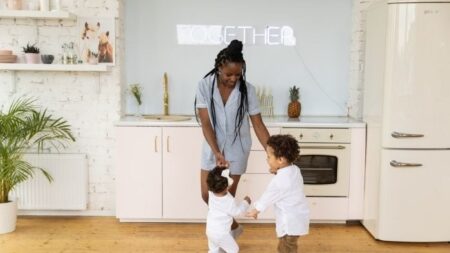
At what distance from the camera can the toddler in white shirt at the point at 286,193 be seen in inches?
102

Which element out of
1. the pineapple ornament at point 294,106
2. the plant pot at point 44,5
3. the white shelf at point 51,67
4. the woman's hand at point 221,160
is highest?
the plant pot at point 44,5

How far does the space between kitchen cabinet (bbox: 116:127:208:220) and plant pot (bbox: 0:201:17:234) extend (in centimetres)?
82

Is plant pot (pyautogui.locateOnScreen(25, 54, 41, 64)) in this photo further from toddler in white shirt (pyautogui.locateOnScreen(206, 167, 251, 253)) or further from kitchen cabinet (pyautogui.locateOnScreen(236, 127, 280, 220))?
toddler in white shirt (pyautogui.locateOnScreen(206, 167, 251, 253))

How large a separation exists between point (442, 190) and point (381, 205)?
1.51ft

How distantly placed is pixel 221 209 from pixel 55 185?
6.36 ft

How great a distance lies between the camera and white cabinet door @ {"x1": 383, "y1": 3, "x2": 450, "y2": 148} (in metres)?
3.39

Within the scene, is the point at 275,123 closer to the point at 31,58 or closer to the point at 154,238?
the point at 154,238

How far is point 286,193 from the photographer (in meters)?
2.59

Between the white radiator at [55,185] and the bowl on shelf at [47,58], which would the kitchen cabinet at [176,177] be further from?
the bowl on shelf at [47,58]

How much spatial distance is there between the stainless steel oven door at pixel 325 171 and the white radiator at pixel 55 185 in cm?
192

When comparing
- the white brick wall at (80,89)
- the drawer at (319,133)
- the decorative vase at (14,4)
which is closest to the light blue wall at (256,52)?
the white brick wall at (80,89)

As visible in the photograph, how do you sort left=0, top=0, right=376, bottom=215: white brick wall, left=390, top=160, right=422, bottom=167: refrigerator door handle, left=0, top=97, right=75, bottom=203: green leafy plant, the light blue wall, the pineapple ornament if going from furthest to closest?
the light blue wall, the pineapple ornament, left=0, top=0, right=376, bottom=215: white brick wall, left=0, top=97, right=75, bottom=203: green leafy plant, left=390, top=160, right=422, bottom=167: refrigerator door handle

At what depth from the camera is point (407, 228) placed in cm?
359

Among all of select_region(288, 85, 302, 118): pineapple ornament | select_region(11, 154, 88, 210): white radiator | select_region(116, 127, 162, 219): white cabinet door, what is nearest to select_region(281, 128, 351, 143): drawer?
select_region(288, 85, 302, 118): pineapple ornament
